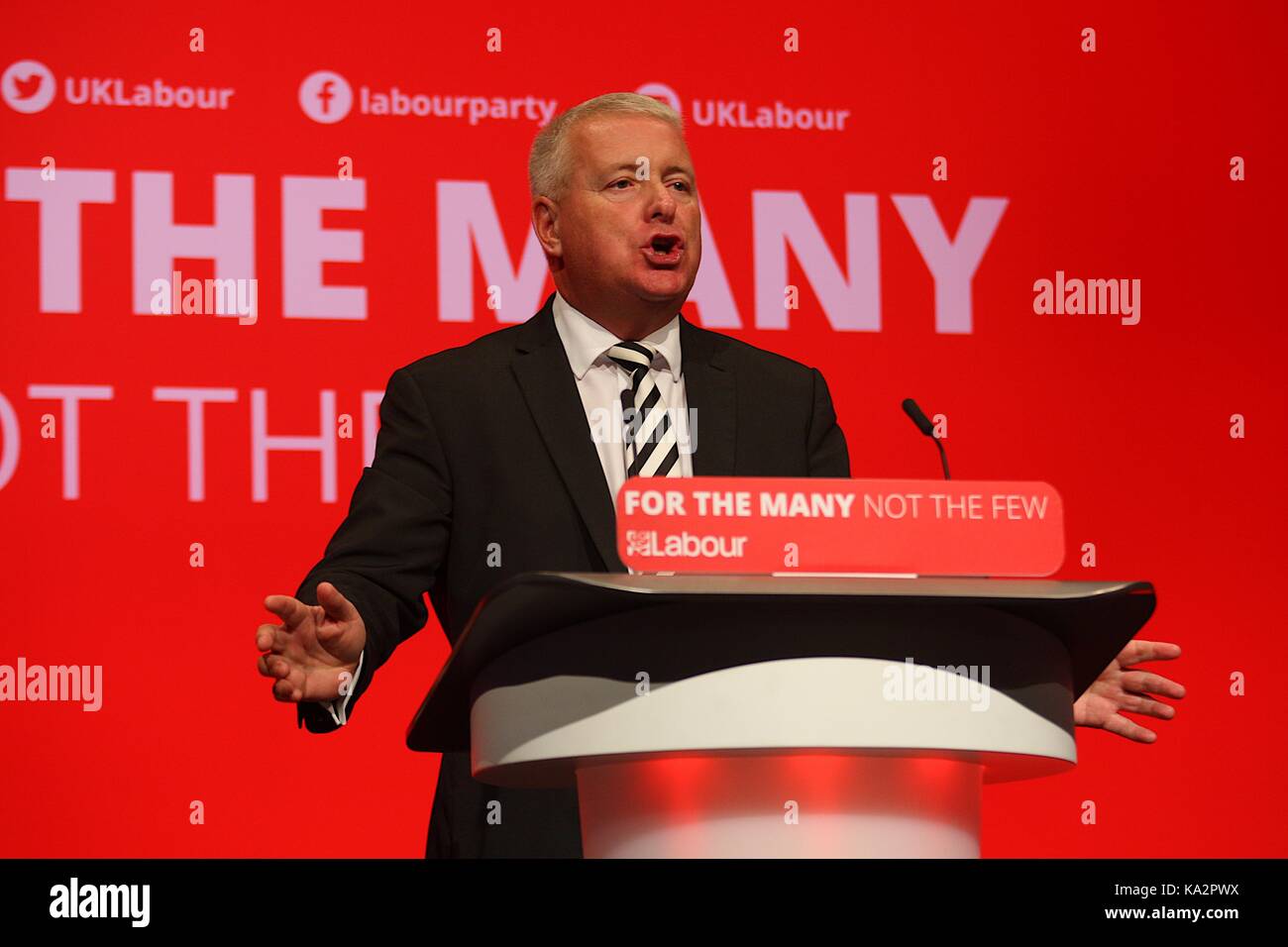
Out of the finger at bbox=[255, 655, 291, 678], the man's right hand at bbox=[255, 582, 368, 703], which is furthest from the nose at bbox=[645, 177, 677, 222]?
the finger at bbox=[255, 655, 291, 678]

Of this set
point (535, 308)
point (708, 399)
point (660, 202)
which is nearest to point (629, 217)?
point (660, 202)

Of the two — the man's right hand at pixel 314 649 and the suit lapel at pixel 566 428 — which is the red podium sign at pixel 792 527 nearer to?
the man's right hand at pixel 314 649

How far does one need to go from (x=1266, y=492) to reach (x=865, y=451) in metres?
0.88

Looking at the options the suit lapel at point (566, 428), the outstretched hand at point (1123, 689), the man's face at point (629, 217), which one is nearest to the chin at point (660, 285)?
the man's face at point (629, 217)

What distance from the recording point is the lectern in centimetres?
127

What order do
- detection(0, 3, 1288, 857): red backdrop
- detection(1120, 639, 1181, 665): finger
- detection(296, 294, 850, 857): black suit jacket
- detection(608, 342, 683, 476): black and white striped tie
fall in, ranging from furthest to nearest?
detection(0, 3, 1288, 857): red backdrop → detection(608, 342, 683, 476): black and white striped tie → detection(296, 294, 850, 857): black suit jacket → detection(1120, 639, 1181, 665): finger

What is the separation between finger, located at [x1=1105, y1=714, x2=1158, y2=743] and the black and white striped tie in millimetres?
645

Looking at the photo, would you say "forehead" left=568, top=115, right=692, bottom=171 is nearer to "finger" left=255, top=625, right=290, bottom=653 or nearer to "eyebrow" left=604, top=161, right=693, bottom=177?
"eyebrow" left=604, top=161, right=693, bottom=177

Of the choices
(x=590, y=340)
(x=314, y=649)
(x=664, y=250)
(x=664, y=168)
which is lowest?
(x=314, y=649)

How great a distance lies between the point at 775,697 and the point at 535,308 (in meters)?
1.95

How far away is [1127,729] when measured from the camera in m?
1.69

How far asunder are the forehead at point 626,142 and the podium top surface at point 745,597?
1.10 meters

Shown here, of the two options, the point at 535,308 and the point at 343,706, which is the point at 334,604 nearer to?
the point at 343,706

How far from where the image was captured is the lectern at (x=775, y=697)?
50.0 inches
